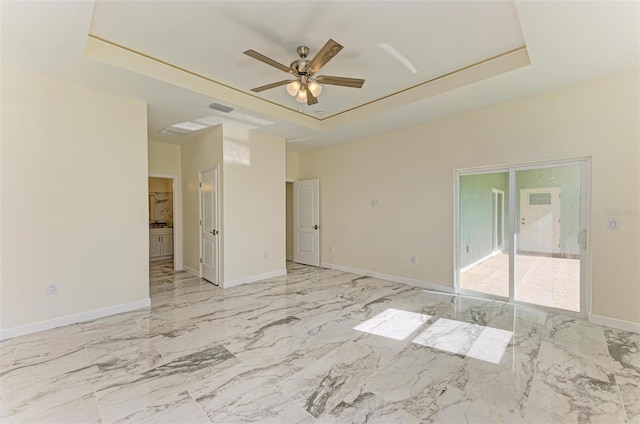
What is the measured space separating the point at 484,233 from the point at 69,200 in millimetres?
5710

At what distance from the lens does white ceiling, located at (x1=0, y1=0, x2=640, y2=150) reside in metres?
2.22

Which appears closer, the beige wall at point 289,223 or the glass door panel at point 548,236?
the glass door panel at point 548,236

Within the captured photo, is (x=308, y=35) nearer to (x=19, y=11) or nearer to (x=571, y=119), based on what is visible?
(x=19, y=11)

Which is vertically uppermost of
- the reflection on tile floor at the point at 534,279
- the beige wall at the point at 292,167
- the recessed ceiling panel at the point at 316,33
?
the recessed ceiling panel at the point at 316,33

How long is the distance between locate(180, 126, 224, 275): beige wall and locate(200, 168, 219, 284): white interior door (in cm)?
17

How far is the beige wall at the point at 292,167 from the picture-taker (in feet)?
22.8

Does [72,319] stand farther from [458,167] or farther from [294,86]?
[458,167]

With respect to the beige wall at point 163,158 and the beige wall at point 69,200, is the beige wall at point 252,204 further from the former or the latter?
the beige wall at point 163,158

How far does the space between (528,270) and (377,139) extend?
3.29 meters

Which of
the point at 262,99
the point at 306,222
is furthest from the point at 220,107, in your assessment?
the point at 306,222

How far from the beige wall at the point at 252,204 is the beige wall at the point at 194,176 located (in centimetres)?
22

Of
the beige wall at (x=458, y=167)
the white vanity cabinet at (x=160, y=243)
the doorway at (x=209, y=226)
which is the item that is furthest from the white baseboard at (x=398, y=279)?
the white vanity cabinet at (x=160, y=243)

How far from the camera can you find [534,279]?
3.78 metres

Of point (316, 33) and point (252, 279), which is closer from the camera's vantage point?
point (316, 33)
